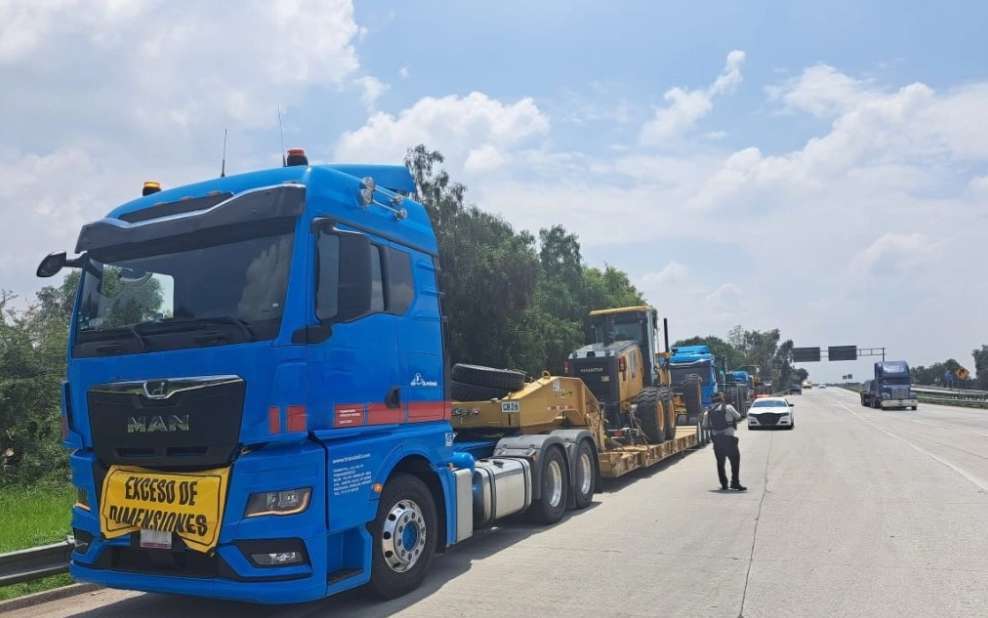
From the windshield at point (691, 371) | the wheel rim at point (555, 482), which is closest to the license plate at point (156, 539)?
the wheel rim at point (555, 482)

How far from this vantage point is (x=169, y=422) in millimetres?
5223

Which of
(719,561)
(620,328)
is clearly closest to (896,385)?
(620,328)

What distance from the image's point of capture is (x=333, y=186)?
19.4ft

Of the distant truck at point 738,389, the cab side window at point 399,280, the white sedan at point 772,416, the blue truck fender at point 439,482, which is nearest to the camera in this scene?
the cab side window at point 399,280

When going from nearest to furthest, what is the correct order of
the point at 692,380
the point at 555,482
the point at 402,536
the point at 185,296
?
1. the point at 185,296
2. the point at 402,536
3. the point at 555,482
4. the point at 692,380

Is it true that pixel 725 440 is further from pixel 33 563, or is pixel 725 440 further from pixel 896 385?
pixel 896 385

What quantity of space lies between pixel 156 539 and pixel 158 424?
32.0 inches

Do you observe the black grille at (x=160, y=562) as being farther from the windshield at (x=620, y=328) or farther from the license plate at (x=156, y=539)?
the windshield at (x=620, y=328)

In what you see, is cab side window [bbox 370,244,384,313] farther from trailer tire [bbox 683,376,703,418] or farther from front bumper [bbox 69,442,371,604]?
trailer tire [bbox 683,376,703,418]

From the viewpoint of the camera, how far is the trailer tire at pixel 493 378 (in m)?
10.9

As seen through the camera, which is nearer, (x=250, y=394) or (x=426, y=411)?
(x=250, y=394)

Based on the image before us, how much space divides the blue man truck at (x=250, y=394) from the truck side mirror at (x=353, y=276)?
15 mm

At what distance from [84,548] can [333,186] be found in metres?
3.45

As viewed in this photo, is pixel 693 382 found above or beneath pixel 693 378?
beneath
